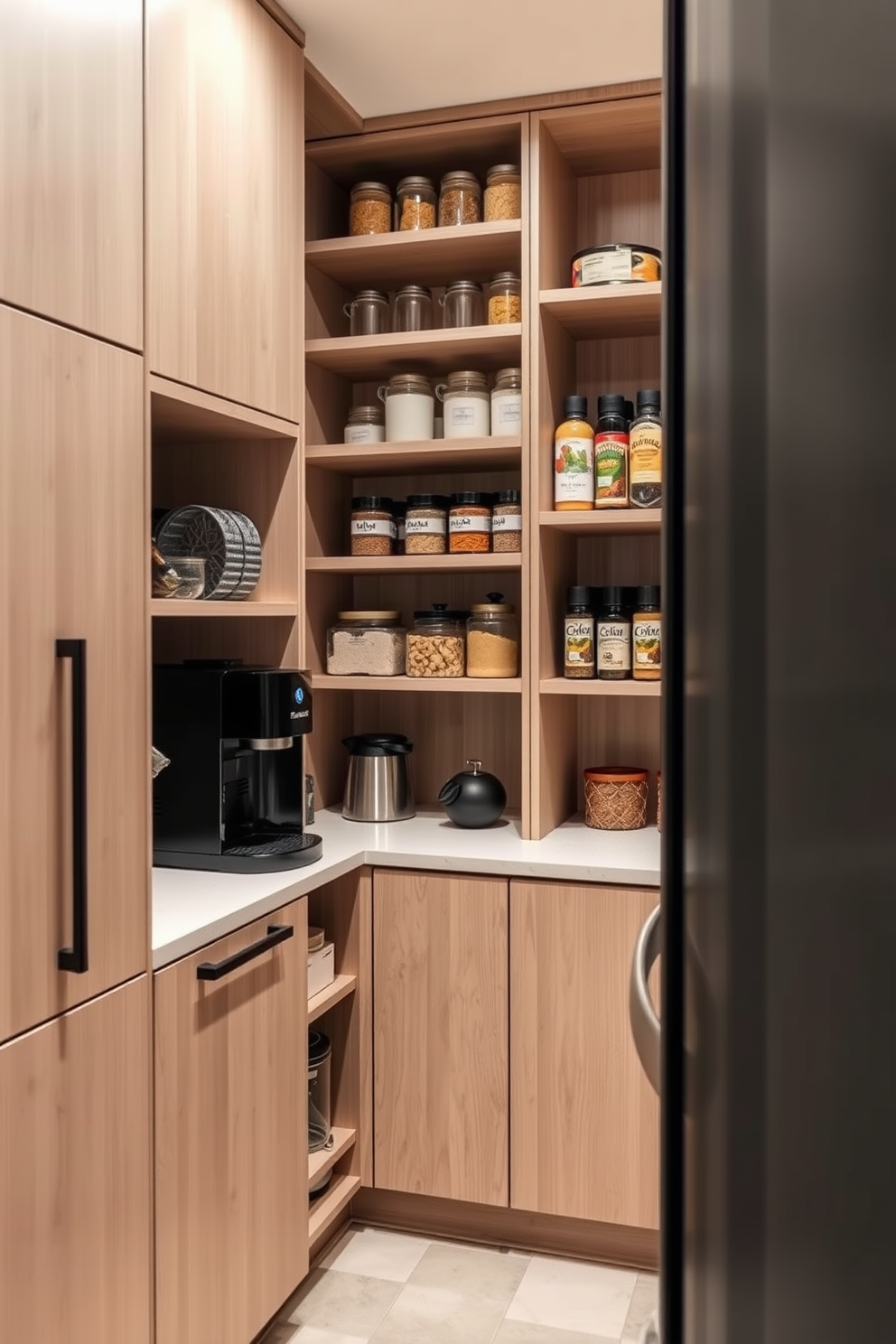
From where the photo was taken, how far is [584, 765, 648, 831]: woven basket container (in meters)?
2.40

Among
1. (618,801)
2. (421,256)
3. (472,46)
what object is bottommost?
(618,801)

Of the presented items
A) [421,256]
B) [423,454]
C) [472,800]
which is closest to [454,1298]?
[472,800]

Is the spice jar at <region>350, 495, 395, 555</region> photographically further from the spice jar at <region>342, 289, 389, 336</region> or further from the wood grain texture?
the wood grain texture

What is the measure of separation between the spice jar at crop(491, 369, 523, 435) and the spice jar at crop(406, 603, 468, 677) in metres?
0.40

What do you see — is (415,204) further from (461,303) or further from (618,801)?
(618,801)

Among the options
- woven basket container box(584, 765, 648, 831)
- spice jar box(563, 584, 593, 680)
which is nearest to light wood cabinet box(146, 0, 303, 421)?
spice jar box(563, 584, 593, 680)

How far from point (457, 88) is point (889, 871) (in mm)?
2468

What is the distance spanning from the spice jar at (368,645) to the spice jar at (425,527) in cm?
17

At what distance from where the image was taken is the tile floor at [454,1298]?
1.97 m

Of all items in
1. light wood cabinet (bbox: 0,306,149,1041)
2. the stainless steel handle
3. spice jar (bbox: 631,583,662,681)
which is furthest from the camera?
spice jar (bbox: 631,583,662,681)

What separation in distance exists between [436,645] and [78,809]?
3.85 ft

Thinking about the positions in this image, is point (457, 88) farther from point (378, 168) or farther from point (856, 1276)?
point (856, 1276)

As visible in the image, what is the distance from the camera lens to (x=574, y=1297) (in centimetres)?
209

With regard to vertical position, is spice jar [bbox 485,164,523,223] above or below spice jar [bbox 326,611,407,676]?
above
